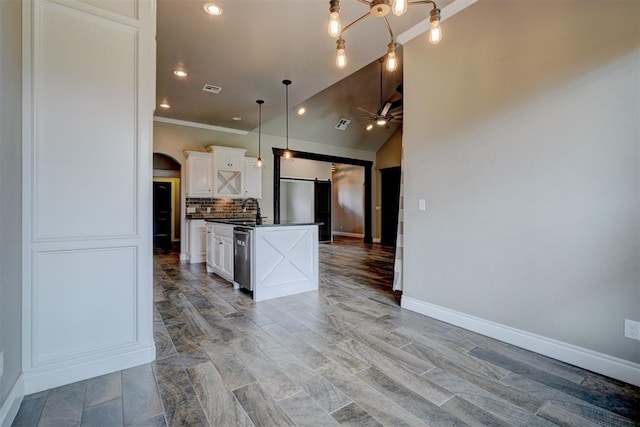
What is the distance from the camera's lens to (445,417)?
159 centimetres

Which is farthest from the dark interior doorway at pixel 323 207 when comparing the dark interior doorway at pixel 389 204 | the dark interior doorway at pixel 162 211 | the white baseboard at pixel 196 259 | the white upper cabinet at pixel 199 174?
the dark interior doorway at pixel 162 211

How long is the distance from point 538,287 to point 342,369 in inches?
62.6

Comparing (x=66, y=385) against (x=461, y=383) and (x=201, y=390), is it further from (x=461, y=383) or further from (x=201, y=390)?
(x=461, y=383)

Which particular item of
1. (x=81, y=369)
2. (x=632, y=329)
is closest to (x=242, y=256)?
(x=81, y=369)

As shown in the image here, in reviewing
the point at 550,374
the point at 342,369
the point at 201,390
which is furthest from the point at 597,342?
the point at 201,390

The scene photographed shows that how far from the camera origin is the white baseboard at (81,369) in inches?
71.7

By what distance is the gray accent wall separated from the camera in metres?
1.48

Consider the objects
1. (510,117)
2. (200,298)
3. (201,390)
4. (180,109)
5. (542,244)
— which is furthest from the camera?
(180,109)

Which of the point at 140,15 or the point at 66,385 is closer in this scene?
the point at 66,385

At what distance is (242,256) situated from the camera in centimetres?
391

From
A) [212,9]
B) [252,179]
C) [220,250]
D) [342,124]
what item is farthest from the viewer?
[342,124]

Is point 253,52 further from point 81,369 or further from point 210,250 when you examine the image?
point 81,369

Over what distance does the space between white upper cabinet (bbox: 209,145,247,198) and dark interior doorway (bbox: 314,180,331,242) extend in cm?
372

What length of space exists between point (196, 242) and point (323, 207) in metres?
4.86
